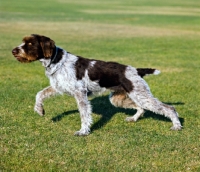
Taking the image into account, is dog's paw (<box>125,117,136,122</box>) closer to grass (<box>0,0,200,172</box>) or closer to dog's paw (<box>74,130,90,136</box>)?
grass (<box>0,0,200,172</box>)

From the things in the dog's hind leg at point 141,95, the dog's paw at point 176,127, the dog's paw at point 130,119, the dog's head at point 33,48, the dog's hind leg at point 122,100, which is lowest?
the dog's paw at point 130,119

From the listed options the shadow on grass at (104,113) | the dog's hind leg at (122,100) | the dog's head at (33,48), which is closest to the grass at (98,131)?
the shadow on grass at (104,113)

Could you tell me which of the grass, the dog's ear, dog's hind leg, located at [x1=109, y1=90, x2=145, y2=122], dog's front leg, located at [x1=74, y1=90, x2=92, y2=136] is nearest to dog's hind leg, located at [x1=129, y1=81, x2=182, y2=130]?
the grass

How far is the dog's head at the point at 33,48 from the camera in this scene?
7801 mm

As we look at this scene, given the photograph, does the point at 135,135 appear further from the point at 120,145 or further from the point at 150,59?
the point at 150,59

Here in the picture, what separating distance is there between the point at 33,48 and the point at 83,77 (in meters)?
1.05

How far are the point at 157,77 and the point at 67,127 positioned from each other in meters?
6.99

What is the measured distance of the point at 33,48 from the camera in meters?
7.83

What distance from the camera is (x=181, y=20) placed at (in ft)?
140

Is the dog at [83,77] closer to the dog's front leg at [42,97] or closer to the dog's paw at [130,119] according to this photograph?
the dog's front leg at [42,97]

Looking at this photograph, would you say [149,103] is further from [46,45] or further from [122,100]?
[46,45]

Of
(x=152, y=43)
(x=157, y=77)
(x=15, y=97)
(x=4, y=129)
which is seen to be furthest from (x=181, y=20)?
(x=4, y=129)

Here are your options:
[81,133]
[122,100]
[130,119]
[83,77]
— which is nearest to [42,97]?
[83,77]

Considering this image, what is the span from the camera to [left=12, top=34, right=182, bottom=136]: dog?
7836 millimetres
